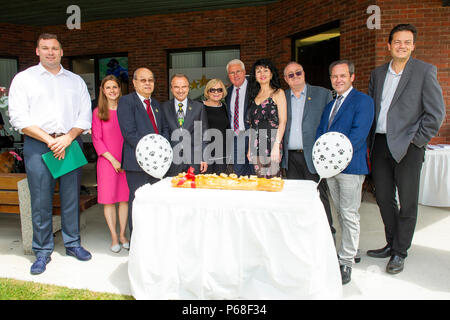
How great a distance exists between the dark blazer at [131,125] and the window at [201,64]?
210 inches

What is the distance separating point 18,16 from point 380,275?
943 cm

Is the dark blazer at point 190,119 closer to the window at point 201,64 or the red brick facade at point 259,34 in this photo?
the red brick facade at point 259,34

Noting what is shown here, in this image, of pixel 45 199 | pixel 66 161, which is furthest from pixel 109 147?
pixel 45 199

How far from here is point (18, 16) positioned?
28.0ft

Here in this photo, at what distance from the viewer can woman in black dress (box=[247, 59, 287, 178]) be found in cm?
319

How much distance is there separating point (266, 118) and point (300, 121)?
32cm

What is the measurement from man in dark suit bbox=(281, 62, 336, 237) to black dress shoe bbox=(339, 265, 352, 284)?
842 millimetres

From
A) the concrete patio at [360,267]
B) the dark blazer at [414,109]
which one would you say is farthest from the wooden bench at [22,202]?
the dark blazer at [414,109]

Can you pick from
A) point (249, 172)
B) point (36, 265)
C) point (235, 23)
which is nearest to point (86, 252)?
point (36, 265)

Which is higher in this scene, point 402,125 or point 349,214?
point 402,125

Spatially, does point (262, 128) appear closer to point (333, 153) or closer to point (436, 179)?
point (333, 153)

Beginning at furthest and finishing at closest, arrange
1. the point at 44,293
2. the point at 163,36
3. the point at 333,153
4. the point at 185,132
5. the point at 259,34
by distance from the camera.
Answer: the point at 163,36 < the point at 259,34 < the point at 185,132 < the point at 44,293 < the point at 333,153

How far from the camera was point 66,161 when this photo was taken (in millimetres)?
3240
